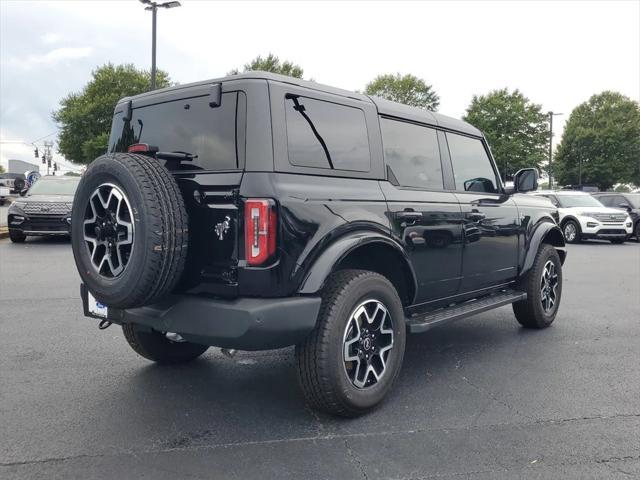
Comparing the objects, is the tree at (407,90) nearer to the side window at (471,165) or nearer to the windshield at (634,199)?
the windshield at (634,199)

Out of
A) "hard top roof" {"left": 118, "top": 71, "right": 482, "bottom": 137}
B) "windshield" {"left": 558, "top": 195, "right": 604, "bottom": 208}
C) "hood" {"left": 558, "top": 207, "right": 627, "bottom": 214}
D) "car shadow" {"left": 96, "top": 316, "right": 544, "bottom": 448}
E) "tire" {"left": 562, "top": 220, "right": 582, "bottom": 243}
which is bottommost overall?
"car shadow" {"left": 96, "top": 316, "right": 544, "bottom": 448}

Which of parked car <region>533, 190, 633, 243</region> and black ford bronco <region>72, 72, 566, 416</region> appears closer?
black ford bronco <region>72, 72, 566, 416</region>

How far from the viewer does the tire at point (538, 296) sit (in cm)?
533

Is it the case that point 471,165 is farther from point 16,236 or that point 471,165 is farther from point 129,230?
point 16,236

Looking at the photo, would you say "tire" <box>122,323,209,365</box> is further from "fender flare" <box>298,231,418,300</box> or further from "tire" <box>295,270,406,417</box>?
"fender flare" <box>298,231,418,300</box>

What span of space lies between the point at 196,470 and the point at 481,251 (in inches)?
112

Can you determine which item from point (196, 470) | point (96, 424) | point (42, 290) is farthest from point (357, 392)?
point (42, 290)

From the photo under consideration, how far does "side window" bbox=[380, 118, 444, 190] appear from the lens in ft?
12.7

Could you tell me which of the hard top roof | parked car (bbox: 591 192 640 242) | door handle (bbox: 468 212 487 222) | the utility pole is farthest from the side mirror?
the utility pole

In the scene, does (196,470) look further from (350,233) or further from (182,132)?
(182,132)

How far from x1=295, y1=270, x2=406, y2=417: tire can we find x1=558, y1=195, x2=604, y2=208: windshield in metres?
16.1

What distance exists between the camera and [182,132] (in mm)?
3373

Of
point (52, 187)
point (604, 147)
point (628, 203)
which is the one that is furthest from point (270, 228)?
point (604, 147)

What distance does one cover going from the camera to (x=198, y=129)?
10.8 feet
